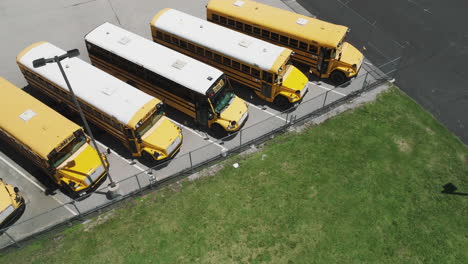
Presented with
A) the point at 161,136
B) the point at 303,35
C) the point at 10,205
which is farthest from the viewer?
the point at 303,35

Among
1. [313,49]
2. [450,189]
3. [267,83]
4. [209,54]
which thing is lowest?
[450,189]

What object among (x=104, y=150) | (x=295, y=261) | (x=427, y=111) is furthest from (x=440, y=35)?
(x=104, y=150)

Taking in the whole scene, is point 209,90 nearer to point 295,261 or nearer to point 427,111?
point 295,261

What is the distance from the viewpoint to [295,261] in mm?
16922

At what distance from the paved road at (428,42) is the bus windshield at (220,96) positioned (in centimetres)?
1305

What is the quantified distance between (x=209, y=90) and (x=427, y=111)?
50.6 feet

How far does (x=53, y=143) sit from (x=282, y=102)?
13.9 m

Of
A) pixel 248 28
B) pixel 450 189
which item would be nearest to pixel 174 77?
pixel 248 28

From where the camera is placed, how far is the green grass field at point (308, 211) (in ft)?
56.2

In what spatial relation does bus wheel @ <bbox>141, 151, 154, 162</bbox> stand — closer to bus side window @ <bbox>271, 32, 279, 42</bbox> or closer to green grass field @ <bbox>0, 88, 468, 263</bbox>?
green grass field @ <bbox>0, 88, 468, 263</bbox>

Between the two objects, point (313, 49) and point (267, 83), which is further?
point (313, 49)

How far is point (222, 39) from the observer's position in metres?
22.8

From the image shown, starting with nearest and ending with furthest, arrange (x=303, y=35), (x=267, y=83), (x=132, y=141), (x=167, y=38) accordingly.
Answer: (x=132, y=141) → (x=267, y=83) → (x=303, y=35) → (x=167, y=38)

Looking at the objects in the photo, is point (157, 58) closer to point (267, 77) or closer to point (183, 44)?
point (183, 44)
